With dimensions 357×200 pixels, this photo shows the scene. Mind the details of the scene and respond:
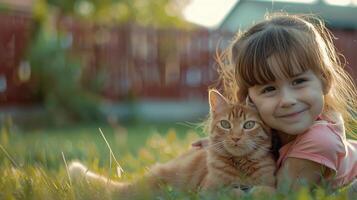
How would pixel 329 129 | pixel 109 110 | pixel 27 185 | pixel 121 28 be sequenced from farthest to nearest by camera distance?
pixel 121 28 < pixel 109 110 < pixel 329 129 < pixel 27 185

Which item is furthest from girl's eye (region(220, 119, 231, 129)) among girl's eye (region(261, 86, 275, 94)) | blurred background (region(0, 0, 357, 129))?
blurred background (region(0, 0, 357, 129))

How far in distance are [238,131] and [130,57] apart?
9.51 metres

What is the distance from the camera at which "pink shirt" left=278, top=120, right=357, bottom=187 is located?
2.70m

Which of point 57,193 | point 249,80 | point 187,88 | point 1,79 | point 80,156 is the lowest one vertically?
point 187,88

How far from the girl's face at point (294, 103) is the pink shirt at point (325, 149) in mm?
59

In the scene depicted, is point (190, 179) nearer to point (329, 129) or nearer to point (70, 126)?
point (329, 129)

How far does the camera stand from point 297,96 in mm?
2824

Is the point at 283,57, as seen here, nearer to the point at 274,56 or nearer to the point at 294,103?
the point at 274,56

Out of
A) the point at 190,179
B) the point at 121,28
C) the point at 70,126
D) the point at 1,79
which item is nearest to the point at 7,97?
the point at 1,79

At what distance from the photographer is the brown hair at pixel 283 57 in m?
2.88

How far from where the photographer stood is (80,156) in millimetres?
4504

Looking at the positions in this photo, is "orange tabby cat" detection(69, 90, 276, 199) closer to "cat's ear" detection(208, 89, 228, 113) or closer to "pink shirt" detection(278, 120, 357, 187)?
"cat's ear" detection(208, 89, 228, 113)

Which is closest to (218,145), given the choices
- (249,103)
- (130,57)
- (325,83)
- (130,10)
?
(249,103)

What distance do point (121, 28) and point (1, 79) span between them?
308 cm
